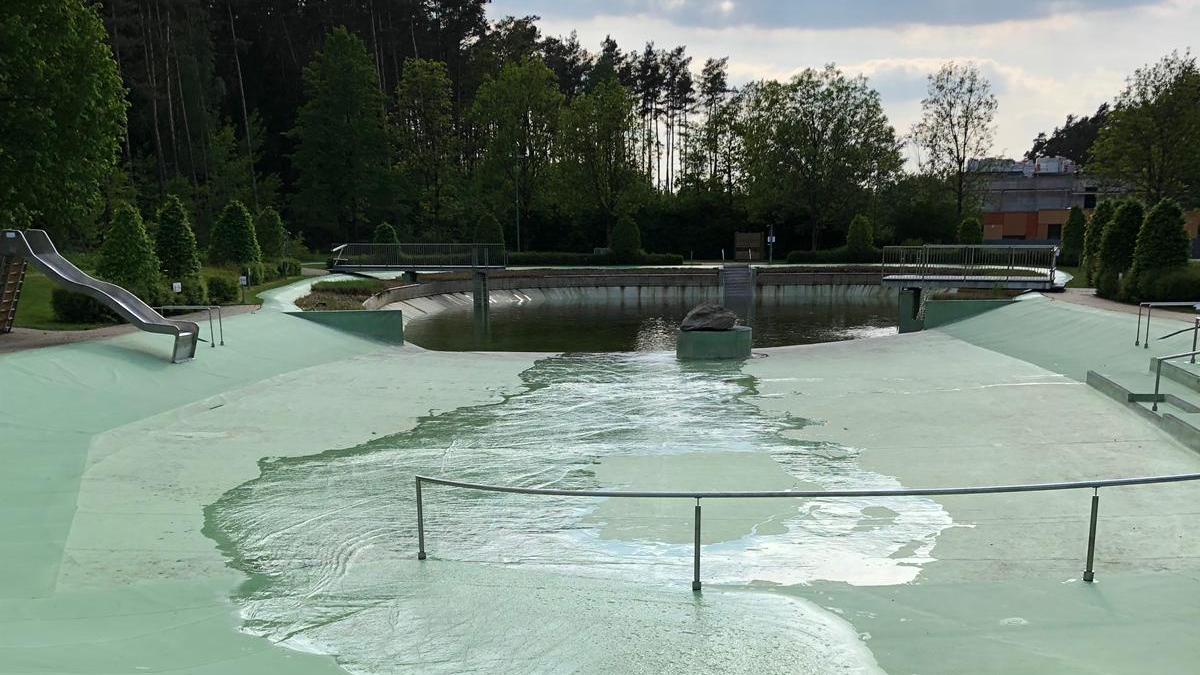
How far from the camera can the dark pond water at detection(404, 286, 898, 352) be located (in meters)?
26.8

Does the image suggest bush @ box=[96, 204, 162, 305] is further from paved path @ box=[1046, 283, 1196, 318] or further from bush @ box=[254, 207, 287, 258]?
paved path @ box=[1046, 283, 1196, 318]

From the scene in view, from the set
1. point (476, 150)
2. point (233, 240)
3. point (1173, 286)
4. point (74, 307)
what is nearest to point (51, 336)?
point (74, 307)

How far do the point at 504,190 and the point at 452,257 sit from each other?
18364 mm

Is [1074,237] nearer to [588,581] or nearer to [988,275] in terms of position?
[988,275]

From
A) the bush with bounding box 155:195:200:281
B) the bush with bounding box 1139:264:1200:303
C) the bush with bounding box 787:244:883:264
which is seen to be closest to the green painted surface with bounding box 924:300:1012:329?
the bush with bounding box 1139:264:1200:303

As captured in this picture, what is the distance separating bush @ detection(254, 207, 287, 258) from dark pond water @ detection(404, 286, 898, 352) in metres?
10.0

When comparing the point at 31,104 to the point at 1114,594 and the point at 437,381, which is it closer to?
the point at 437,381

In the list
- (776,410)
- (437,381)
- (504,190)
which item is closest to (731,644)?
(776,410)

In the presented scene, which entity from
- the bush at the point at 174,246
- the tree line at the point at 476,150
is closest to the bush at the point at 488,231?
the tree line at the point at 476,150

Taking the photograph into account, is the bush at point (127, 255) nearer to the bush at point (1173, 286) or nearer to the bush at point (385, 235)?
the bush at point (385, 235)

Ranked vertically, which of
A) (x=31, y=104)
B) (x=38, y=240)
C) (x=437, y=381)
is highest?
(x=31, y=104)

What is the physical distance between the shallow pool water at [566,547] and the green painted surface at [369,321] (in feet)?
33.7

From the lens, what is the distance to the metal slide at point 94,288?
1566 centimetres

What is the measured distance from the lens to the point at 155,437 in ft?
38.5
